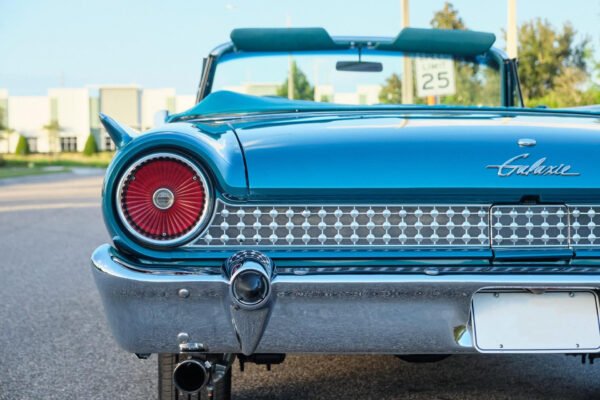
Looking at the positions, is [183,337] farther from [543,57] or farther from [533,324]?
[543,57]

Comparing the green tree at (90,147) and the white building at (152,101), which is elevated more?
the white building at (152,101)

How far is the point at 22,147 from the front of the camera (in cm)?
7181

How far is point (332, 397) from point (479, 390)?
0.61m

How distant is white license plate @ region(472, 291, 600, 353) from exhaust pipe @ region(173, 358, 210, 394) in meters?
0.75

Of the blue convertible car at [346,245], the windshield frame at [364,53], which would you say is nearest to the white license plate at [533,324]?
the blue convertible car at [346,245]

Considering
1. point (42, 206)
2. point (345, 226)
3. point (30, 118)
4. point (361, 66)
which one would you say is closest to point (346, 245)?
point (345, 226)

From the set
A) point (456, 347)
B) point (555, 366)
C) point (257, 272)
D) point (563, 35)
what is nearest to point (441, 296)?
point (456, 347)

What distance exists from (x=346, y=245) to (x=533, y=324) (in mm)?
551

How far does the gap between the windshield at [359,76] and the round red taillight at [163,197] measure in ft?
6.25

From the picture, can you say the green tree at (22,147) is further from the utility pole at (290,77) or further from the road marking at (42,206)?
the utility pole at (290,77)

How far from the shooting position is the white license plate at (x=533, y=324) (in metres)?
2.47

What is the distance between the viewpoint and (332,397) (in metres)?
3.53

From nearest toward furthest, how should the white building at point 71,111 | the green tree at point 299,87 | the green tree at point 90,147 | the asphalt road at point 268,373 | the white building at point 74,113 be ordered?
the asphalt road at point 268,373 → the green tree at point 299,87 → the green tree at point 90,147 → the white building at point 71,111 → the white building at point 74,113

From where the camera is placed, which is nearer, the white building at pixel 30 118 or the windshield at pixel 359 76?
the windshield at pixel 359 76
